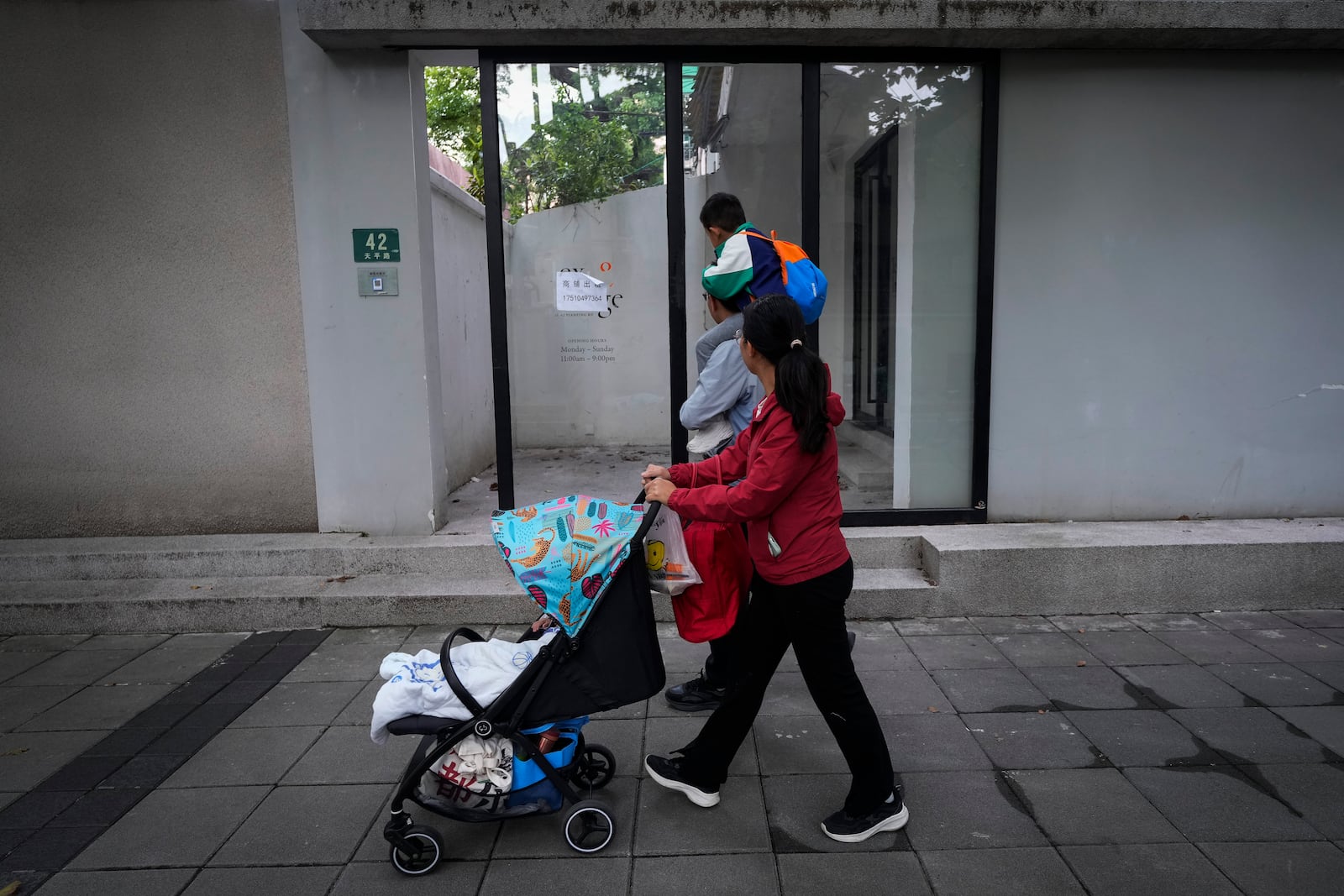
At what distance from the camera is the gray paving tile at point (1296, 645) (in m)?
4.77

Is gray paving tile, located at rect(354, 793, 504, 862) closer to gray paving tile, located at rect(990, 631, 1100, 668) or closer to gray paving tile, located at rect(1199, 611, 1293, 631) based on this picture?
gray paving tile, located at rect(990, 631, 1100, 668)

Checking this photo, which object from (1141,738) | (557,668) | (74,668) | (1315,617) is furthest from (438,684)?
(1315,617)

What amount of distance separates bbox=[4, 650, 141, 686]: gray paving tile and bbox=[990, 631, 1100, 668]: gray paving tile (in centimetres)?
501

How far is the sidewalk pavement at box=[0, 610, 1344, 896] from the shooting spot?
302cm

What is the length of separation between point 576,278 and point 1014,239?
3047 mm

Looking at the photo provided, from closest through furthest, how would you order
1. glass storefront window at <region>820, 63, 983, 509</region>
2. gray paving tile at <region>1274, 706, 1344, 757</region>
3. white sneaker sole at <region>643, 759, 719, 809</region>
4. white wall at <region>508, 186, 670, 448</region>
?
white sneaker sole at <region>643, 759, 719, 809</region> → gray paving tile at <region>1274, 706, 1344, 757</region> → glass storefront window at <region>820, 63, 983, 509</region> → white wall at <region>508, 186, 670, 448</region>

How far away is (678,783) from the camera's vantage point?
3.43 metres

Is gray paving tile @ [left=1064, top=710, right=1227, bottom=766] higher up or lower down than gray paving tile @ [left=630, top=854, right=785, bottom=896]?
higher up

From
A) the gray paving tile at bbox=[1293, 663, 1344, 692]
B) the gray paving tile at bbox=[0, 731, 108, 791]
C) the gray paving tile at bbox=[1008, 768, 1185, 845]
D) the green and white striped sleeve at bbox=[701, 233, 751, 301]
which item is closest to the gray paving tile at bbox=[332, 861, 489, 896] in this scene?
the gray paving tile at bbox=[0, 731, 108, 791]

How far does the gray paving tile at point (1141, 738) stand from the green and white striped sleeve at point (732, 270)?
2.53 metres

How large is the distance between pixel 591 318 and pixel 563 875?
4133mm

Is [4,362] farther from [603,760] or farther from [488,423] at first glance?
[603,760]

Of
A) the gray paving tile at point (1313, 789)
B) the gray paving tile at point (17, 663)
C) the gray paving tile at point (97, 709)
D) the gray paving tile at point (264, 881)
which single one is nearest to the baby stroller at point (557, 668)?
the gray paving tile at point (264, 881)

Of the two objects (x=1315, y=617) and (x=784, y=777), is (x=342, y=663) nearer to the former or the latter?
(x=784, y=777)
